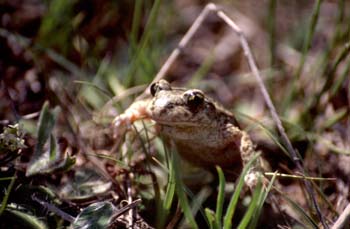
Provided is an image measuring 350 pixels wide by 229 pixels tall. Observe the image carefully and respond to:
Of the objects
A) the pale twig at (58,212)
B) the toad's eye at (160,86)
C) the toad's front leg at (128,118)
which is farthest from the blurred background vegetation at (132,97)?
the toad's eye at (160,86)

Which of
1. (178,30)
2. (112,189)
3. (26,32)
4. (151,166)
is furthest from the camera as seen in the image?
(178,30)

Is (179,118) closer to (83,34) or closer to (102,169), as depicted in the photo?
(102,169)

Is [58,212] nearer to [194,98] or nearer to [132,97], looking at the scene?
[194,98]

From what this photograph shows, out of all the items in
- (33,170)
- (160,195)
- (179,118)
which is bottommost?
(160,195)

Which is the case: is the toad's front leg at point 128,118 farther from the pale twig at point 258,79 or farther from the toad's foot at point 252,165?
the toad's foot at point 252,165

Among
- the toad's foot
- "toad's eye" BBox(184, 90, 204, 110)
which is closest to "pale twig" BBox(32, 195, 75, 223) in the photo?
"toad's eye" BBox(184, 90, 204, 110)

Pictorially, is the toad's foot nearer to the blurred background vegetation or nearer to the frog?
the frog

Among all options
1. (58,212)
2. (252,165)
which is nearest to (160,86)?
(252,165)

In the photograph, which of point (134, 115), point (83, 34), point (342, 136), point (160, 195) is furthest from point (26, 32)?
point (342, 136)
